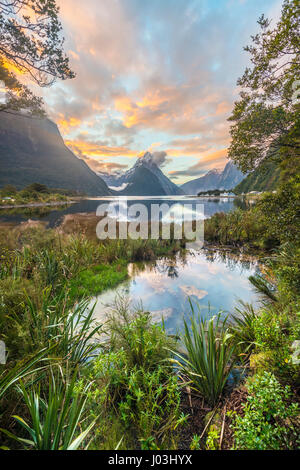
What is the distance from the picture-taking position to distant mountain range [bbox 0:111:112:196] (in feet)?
375

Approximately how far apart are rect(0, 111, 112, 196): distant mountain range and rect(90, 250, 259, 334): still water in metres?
118

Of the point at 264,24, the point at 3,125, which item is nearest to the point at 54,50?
the point at 264,24

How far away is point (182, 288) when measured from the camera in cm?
604

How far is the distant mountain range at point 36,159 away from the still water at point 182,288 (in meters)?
118

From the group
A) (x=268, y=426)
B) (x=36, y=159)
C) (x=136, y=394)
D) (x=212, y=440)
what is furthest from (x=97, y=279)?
(x=36, y=159)

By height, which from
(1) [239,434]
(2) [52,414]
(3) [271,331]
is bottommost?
(1) [239,434]

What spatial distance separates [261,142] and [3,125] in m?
215

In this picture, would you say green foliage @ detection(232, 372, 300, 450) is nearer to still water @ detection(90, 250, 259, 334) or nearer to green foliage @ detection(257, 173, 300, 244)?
still water @ detection(90, 250, 259, 334)

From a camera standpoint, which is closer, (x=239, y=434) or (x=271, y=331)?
(x=239, y=434)

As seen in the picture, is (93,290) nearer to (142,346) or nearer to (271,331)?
(142,346)

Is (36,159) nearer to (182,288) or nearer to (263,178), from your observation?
(263,178)

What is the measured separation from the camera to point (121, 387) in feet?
7.18

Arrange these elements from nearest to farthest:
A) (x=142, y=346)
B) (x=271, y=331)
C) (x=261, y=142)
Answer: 1. (x=271, y=331)
2. (x=142, y=346)
3. (x=261, y=142)

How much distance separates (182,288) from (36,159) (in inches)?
7259
